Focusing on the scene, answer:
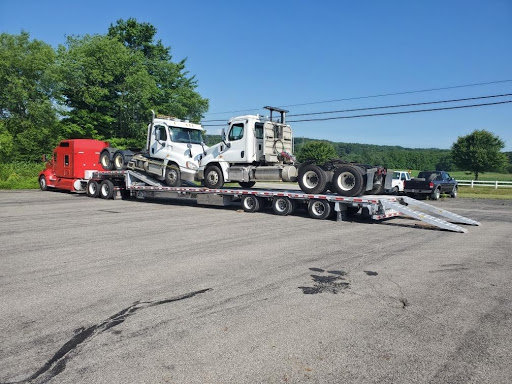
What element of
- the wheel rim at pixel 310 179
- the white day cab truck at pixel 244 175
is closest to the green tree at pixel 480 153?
the white day cab truck at pixel 244 175

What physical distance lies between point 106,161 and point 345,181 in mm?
12568

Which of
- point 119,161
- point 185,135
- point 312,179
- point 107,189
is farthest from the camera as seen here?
point 107,189

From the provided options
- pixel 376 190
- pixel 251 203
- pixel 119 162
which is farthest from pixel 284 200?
pixel 119 162

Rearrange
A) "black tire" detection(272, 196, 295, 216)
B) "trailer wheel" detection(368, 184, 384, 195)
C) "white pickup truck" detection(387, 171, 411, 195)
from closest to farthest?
"black tire" detection(272, 196, 295, 216) < "trailer wheel" detection(368, 184, 384, 195) < "white pickup truck" detection(387, 171, 411, 195)

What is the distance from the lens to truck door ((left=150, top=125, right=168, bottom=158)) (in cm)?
1700

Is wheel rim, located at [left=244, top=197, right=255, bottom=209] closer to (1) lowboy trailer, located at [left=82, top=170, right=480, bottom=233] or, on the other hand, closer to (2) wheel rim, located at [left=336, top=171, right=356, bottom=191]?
(1) lowboy trailer, located at [left=82, top=170, right=480, bottom=233]

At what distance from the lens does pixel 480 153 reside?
59281mm

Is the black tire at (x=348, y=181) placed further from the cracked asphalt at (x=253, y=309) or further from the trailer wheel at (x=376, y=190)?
the cracked asphalt at (x=253, y=309)

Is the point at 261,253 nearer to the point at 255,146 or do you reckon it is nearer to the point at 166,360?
the point at 166,360

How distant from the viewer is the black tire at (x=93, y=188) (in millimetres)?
20044

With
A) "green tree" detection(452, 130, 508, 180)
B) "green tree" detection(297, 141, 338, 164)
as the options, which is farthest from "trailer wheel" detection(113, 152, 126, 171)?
"green tree" detection(297, 141, 338, 164)

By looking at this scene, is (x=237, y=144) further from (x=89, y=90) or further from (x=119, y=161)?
(x=89, y=90)

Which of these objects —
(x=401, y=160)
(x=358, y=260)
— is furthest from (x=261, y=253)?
(x=401, y=160)

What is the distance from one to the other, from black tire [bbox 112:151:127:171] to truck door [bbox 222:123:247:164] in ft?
20.7
